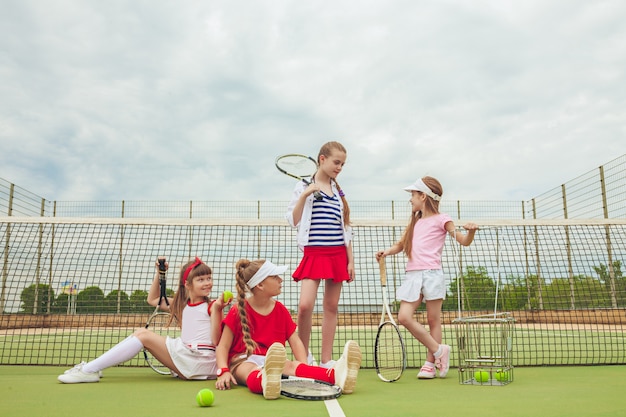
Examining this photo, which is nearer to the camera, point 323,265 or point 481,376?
point 481,376

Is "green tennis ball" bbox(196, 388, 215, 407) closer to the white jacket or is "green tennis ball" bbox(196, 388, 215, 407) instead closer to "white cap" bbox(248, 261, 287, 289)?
"white cap" bbox(248, 261, 287, 289)

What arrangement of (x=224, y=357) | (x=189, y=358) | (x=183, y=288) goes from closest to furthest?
(x=224, y=357) < (x=189, y=358) < (x=183, y=288)

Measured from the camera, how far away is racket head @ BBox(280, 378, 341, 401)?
3.38 m

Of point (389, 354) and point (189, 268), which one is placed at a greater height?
point (189, 268)

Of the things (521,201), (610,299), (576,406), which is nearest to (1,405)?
(576,406)

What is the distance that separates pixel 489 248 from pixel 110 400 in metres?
5.03

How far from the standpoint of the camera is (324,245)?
4594mm

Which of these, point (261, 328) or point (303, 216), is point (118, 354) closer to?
point (261, 328)

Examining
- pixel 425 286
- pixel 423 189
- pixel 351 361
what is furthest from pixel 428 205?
pixel 351 361

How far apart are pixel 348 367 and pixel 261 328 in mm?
869

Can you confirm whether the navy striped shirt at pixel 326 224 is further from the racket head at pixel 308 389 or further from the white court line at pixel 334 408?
the white court line at pixel 334 408

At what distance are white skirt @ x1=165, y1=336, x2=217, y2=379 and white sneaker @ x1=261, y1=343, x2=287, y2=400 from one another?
1.16 meters

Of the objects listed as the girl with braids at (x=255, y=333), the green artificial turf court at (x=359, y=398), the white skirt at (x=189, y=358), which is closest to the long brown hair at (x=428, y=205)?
the green artificial turf court at (x=359, y=398)

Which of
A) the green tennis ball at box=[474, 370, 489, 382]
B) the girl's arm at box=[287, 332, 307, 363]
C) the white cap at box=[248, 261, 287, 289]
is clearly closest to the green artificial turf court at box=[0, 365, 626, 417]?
the green tennis ball at box=[474, 370, 489, 382]
